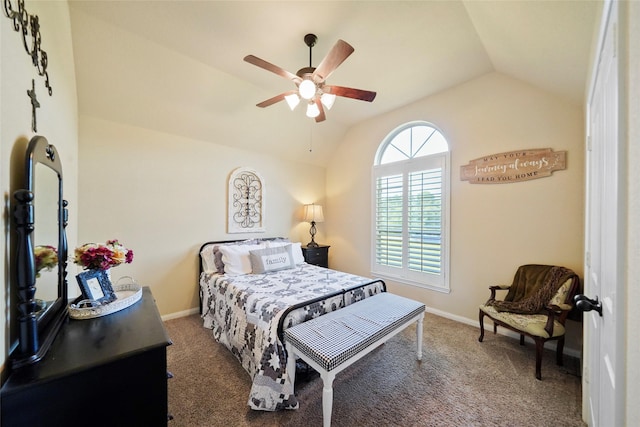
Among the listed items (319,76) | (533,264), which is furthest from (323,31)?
(533,264)

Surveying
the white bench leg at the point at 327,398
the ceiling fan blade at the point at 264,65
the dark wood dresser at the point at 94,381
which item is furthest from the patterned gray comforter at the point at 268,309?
the ceiling fan blade at the point at 264,65

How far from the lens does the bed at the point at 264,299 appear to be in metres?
1.74

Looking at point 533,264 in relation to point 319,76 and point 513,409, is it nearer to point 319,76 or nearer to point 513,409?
point 513,409

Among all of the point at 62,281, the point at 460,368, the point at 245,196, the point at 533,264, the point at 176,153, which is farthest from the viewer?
the point at 245,196

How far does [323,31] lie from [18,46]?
2076 mm

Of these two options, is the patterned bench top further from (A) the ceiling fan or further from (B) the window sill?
(A) the ceiling fan

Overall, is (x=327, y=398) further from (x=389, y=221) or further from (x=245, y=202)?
(x=245, y=202)

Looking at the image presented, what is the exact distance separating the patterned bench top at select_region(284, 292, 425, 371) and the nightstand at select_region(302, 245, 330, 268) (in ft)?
6.55

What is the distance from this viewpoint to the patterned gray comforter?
1728mm

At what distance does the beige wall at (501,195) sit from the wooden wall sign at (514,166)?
0.06 meters

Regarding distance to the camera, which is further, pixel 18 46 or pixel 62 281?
pixel 62 281

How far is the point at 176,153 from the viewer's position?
326 centimetres
